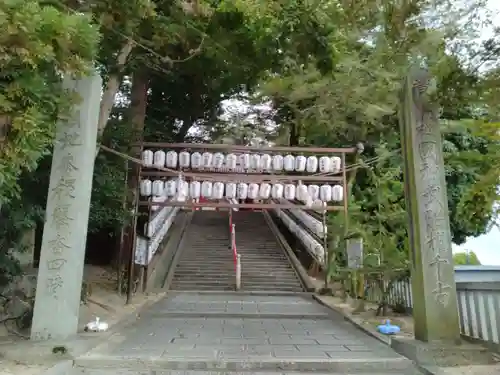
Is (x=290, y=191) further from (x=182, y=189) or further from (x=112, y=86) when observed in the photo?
(x=112, y=86)

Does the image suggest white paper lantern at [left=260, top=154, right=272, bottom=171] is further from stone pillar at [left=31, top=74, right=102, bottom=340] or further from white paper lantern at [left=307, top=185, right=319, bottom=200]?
stone pillar at [left=31, top=74, right=102, bottom=340]

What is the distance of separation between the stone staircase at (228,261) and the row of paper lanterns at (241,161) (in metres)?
4.18

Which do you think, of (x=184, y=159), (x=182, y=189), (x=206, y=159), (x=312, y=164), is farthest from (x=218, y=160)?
(x=312, y=164)

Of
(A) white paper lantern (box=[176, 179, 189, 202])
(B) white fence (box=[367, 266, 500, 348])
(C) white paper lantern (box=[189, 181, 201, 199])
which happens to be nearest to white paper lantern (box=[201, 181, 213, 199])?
(C) white paper lantern (box=[189, 181, 201, 199])

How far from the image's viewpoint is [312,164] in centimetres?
1376

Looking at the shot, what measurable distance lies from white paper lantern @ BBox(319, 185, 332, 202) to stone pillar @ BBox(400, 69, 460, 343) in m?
7.08

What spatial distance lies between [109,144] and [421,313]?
786cm

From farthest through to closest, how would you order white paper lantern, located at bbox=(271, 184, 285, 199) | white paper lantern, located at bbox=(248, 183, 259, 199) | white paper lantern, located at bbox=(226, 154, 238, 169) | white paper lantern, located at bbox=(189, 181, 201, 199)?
1. white paper lantern, located at bbox=(271, 184, 285, 199)
2. white paper lantern, located at bbox=(248, 183, 259, 199)
3. white paper lantern, located at bbox=(226, 154, 238, 169)
4. white paper lantern, located at bbox=(189, 181, 201, 199)

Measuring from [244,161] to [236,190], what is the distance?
0.93 meters

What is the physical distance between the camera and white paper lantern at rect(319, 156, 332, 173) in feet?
45.1

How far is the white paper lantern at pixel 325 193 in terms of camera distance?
44.7ft

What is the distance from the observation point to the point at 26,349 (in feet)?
16.8

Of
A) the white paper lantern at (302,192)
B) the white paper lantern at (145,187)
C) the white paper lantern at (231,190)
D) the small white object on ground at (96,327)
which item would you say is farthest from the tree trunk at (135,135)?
the white paper lantern at (302,192)

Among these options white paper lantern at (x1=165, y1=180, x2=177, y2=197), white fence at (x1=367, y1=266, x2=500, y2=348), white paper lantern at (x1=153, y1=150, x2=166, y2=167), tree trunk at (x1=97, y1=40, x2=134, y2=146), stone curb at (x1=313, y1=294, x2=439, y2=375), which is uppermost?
tree trunk at (x1=97, y1=40, x2=134, y2=146)
